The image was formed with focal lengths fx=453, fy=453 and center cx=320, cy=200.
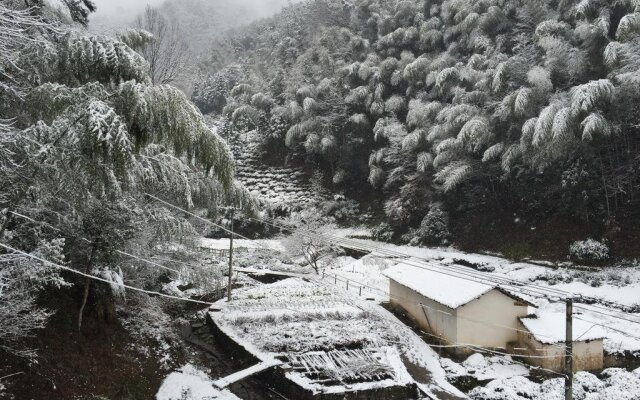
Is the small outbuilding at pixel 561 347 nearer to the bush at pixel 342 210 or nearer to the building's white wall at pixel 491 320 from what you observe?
the building's white wall at pixel 491 320

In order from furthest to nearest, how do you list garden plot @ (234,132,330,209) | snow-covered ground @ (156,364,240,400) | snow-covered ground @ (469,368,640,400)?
garden plot @ (234,132,330,209) → snow-covered ground @ (469,368,640,400) → snow-covered ground @ (156,364,240,400)

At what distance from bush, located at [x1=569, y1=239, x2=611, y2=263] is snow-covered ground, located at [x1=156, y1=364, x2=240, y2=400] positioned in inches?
564

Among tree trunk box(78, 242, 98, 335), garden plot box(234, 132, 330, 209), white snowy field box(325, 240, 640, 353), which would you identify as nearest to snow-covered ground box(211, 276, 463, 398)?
white snowy field box(325, 240, 640, 353)

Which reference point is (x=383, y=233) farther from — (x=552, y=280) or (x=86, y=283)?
(x=86, y=283)

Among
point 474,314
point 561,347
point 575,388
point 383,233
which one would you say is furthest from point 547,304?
point 383,233

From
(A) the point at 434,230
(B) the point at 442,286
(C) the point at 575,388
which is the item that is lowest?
(C) the point at 575,388

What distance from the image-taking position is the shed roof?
14070mm

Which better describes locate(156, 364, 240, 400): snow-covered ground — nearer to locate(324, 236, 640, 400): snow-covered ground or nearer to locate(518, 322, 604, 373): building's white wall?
locate(324, 236, 640, 400): snow-covered ground

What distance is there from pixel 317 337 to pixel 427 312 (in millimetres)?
4588

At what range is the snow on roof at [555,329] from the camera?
12492 mm

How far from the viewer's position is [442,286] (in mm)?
15578

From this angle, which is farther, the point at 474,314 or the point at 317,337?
the point at 474,314

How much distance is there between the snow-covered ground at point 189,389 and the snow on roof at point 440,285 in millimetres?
7311

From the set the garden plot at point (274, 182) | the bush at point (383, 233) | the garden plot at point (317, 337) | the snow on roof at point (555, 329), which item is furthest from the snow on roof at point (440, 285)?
the garden plot at point (274, 182)
